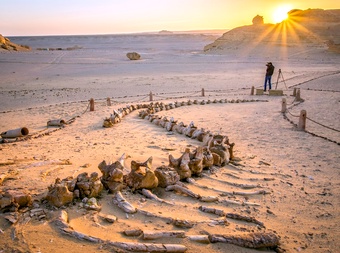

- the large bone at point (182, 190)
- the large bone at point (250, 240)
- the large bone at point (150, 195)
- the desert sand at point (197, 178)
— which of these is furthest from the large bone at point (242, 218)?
the large bone at point (150, 195)

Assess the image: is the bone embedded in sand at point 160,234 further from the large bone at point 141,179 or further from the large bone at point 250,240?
the large bone at point 141,179

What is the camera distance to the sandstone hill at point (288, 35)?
47469 mm

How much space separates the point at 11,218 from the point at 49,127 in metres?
6.54

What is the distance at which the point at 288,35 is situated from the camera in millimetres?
53125

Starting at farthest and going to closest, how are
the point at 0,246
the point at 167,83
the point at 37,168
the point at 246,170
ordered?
1. the point at 167,83
2. the point at 246,170
3. the point at 37,168
4. the point at 0,246

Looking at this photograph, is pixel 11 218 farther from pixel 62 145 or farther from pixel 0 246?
pixel 62 145

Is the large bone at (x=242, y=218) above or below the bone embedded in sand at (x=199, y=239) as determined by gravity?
below

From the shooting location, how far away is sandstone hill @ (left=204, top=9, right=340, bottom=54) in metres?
47.5

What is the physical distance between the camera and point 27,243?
287 cm

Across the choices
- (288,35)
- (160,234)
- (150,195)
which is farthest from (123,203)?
(288,35)

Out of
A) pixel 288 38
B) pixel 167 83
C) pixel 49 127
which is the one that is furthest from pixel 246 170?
pixel 288 38

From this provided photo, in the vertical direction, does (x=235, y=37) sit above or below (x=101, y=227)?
above

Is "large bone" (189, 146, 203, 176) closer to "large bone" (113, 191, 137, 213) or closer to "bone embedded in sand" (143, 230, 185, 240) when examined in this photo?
"large bone" (113, 191, 137, 213)

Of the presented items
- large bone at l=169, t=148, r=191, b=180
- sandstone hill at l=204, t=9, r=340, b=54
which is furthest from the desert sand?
sandstone hill at l=204, t=9, r=340, b=54
